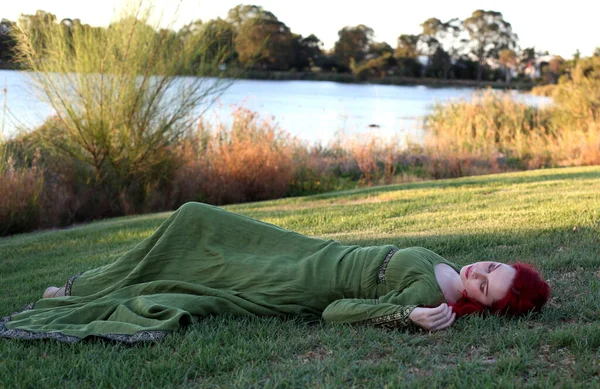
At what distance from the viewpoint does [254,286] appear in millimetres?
3521

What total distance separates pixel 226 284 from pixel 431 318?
1.21 meters

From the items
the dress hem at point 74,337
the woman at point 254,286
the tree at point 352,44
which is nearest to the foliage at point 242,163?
the woman at point 254,286

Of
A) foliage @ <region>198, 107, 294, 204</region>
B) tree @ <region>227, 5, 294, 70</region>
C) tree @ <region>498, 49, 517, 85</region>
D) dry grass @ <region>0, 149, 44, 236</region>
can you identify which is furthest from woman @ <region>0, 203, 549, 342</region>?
tree @ <region>498, 49, 517, 85</region>

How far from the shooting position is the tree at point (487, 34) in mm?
45875

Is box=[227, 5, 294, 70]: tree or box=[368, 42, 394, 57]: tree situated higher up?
box=[368, 42, 394, 57]: tree

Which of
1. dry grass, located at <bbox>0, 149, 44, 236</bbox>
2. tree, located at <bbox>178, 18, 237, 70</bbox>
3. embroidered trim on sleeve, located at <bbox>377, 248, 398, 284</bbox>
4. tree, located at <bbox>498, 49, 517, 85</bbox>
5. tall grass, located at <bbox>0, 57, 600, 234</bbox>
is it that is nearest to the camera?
embroidered trim on sleeve, located at <bbox>377, 248, 398, 284</bbox>

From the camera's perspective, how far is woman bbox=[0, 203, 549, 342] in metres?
3.17

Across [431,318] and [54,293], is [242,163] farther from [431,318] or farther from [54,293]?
[431,318]

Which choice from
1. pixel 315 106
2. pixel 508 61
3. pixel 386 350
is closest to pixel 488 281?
pixel 386 350

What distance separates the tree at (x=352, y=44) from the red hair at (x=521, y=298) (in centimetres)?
4209

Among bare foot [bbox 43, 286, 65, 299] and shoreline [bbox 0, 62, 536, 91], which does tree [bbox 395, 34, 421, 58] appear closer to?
shoreline [bbox 0, 62, 536, 91]

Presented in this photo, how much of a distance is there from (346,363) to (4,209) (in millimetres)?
8159

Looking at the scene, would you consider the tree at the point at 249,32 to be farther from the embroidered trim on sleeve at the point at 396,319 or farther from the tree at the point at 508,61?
the tree at the point at 508,61

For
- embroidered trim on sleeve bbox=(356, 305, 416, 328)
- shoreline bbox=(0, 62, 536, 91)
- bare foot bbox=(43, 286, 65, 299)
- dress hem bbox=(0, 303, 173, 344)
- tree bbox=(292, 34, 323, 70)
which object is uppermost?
tree bbox=(292, 34, 323, 70)
